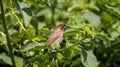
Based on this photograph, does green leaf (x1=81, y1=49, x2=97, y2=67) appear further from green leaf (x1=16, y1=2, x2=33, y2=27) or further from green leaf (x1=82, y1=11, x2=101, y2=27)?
green leaf (x1=82, y1=11, x2=101, y2=27)

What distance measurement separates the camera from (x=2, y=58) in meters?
2.06

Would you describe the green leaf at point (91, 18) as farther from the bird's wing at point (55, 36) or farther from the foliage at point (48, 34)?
the bird's wing at point (55, 36)

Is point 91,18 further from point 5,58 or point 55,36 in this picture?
point 55,36

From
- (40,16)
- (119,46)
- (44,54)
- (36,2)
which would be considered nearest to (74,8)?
(119,46)

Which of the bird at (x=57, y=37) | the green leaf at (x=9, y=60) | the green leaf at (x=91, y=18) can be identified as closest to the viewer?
the bird at (x=57, y=37)

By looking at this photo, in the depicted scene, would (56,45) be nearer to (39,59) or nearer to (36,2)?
(39,59)

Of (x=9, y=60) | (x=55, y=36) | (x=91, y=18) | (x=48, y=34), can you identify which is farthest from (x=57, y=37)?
(x=91, y=18)

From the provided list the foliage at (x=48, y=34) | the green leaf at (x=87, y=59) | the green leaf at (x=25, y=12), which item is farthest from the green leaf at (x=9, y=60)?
the green leaf at (x=87, y=59)

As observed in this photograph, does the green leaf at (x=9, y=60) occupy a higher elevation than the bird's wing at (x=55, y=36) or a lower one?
lower

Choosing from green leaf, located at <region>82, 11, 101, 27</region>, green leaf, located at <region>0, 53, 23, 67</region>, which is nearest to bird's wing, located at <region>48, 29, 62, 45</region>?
green leaf, located at <region>0, 53, 23, 67</region>

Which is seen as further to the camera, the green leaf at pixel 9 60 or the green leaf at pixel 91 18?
the green leaf at pixel 91 18

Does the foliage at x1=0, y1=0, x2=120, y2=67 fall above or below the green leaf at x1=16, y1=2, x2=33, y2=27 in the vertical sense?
below

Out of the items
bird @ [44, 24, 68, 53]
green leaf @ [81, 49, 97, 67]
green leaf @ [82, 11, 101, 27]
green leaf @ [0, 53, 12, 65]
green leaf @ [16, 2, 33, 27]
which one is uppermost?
green leaf @ [16, 2, 33, 27]

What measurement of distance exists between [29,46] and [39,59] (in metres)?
0.10
